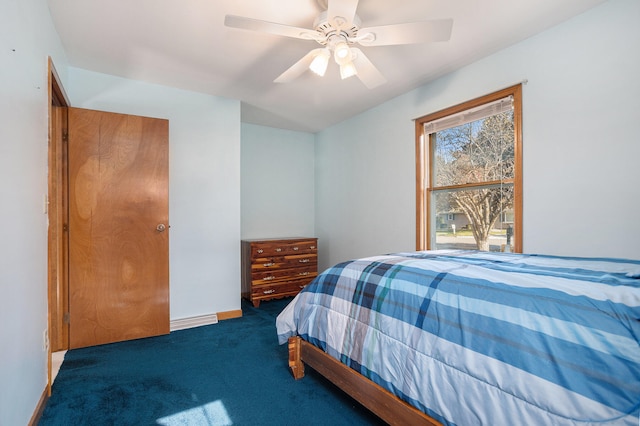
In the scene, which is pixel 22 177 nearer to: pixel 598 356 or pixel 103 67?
pixel 103 67

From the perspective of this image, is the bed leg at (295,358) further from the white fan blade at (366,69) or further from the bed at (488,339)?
the white fan blade at (366,69)

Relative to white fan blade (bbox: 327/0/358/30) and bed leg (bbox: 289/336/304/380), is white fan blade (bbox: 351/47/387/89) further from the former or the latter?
bed leg (bbox: 289/336/304/380)

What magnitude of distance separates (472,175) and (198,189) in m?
2.76

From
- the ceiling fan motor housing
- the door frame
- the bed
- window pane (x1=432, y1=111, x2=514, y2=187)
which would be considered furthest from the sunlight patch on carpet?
window pane (x1=432, y1=111, x2=514, y2=187)

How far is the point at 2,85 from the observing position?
4.15ft

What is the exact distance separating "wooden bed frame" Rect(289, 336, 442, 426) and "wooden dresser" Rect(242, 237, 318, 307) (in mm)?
1875

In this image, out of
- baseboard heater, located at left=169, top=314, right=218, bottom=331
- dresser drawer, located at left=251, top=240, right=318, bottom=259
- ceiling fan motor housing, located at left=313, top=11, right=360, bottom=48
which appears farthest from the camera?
dresser drawer, located at left=251, top=240, right=318, bottom=259

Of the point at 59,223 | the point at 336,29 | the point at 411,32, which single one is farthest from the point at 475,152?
the point at 59,223

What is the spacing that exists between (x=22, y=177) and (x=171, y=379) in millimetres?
1502

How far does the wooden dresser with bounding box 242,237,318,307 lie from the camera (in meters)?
3.88

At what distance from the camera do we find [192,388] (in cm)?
200

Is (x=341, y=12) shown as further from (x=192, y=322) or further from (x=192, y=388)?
(x=192, y=322)

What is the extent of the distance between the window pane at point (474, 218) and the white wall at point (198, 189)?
2.22m

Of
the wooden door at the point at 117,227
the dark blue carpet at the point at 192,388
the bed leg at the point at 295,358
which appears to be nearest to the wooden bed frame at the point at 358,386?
the bed leg at the point at 295,358
